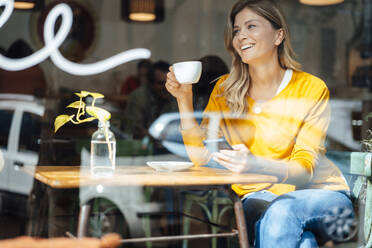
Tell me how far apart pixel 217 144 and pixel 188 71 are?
459mm

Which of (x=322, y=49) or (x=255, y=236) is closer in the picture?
(x=255, y=236)

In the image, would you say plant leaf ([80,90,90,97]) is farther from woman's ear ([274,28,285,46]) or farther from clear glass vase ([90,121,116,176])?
woman's ear ([274,28,285,46])

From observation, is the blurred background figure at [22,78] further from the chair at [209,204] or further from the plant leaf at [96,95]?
the chair at [209,204]

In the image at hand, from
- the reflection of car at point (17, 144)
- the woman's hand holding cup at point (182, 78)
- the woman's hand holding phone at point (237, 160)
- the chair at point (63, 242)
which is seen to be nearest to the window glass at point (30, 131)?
the reflection of car at point (17, 144)

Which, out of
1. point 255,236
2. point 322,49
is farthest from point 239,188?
point 322,49

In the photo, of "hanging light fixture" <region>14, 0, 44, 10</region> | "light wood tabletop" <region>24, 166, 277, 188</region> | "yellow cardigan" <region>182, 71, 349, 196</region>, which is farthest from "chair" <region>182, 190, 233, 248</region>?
"hanging light fixture" <region>14, 0, 44, 10</region>

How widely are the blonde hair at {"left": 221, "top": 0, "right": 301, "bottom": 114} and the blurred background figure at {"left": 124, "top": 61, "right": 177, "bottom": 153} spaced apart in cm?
34

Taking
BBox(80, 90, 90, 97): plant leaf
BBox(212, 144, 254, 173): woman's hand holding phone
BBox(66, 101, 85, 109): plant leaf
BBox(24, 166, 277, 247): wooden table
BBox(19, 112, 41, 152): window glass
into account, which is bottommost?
BBox(24, 166, 277, 247): wooden table

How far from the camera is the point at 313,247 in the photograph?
204 centimetres

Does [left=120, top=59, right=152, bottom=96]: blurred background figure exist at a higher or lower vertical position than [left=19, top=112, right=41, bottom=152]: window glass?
higher

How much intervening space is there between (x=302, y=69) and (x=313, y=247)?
0.98 m

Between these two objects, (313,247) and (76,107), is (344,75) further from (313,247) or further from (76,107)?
(76,107)

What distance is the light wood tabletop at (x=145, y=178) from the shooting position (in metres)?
1.72

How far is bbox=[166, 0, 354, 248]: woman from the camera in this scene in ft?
7.36
